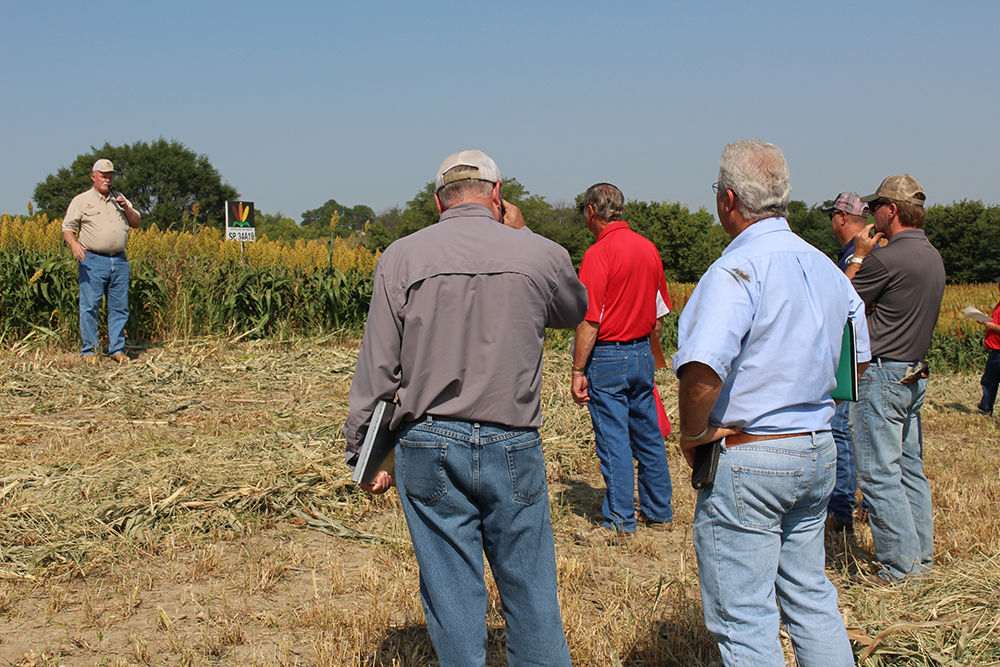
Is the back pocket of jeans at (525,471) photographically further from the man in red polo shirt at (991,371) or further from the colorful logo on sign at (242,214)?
the colorful logo on sign at (242,214)

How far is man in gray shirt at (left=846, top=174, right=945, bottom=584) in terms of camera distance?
394 centimetres

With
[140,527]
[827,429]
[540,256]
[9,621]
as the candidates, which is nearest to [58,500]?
[140,527]

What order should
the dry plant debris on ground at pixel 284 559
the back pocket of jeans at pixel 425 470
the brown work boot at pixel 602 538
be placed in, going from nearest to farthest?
the back pocket of jeans at pixel 425 470, the dry plant debris on ground at pixel 284 559, the brown work boot at pixel 602 538

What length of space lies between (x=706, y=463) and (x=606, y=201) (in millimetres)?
2759

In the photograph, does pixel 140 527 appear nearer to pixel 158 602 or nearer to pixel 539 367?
pixel 158 602

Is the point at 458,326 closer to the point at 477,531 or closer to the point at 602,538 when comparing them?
the point at 477,531

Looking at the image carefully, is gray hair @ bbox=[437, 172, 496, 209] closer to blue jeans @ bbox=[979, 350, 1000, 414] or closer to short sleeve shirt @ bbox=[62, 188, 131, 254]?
short sleeve shirt @ bbox=[62, 188, 131, 254]

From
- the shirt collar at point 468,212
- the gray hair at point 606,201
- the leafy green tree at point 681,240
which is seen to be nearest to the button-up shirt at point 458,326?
the shirt collar at point 468,212

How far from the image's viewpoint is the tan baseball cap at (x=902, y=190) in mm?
4180

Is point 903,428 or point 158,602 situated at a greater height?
point 903,428

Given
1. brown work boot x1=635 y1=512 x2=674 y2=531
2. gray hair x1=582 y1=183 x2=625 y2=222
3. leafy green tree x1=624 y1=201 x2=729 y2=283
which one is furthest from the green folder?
leafy green tree x1=624 y1=201 x2=729 y2=283

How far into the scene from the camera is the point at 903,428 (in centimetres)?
408

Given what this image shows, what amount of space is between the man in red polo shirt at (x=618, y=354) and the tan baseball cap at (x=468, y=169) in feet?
6.83

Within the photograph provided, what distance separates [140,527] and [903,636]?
3.91m
